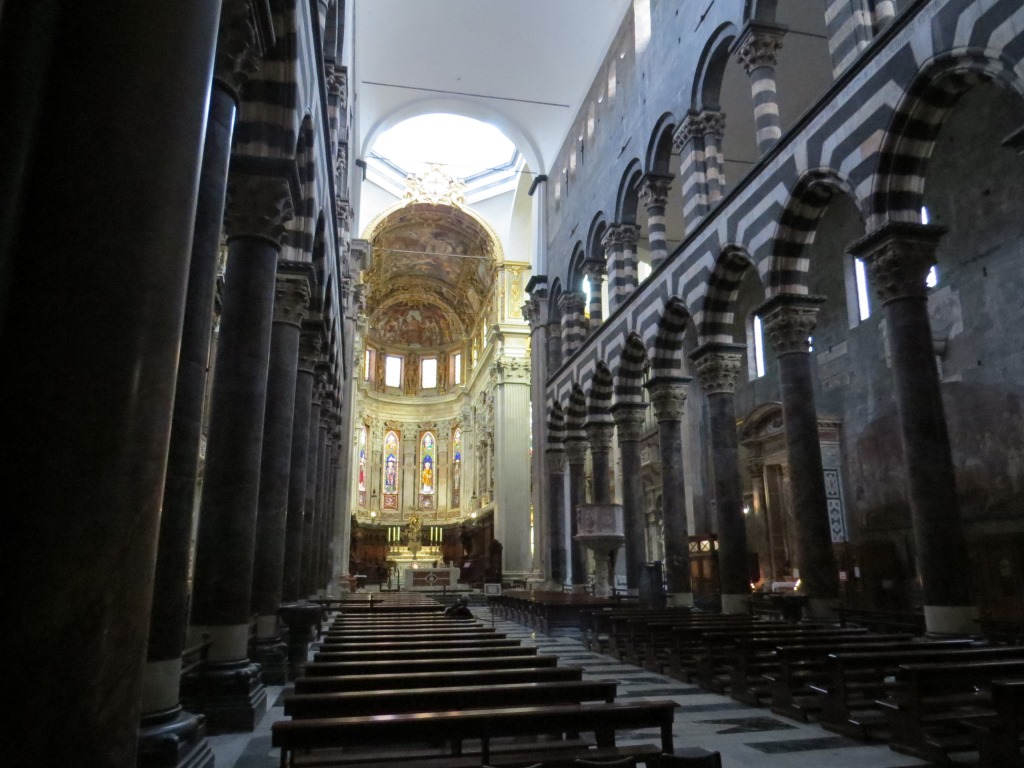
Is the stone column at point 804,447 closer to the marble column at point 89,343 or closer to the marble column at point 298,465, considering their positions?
the marble column at point 298,465

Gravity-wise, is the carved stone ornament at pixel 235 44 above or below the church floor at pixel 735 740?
above

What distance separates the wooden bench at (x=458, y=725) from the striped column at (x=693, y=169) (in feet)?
42.1

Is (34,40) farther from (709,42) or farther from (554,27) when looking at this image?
(554,27)

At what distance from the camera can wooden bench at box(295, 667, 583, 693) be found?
441 cm

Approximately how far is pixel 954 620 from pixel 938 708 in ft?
11.9

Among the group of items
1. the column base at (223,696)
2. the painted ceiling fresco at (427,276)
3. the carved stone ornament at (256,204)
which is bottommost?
the column base at (223,696)

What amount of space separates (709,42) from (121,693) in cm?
1550

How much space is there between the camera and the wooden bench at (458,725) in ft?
10.4

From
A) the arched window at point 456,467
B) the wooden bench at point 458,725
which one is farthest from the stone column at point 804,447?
the arched window at point 456,467

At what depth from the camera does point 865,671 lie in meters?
6.24

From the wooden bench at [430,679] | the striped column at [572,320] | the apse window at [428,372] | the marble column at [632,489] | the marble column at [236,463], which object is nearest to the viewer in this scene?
the wooden bench at [430,679]

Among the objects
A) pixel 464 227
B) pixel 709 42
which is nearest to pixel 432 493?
pixel 464 227

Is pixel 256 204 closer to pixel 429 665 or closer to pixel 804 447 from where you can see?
pixel 429 665

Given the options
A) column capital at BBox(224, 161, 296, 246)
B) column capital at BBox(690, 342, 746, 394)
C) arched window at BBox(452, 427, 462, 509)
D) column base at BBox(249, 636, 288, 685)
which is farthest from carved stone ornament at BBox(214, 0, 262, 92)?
arched window at BBox(452, 427, 462, 509)
